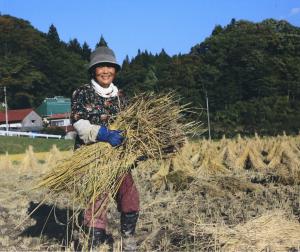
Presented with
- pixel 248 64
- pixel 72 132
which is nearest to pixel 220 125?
pixel 248 64

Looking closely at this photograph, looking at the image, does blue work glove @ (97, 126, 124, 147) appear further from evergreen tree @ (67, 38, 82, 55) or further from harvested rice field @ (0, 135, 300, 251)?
evergreen tree @ (67, 38, 82, 55)

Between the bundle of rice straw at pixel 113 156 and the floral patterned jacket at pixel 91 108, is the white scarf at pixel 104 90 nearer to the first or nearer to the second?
the floral patterned jacket at pixel 91 108

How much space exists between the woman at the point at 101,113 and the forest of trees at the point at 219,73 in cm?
2595

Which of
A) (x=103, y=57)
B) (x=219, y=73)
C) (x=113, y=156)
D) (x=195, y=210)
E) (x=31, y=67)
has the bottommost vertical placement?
(x=195, y=210)

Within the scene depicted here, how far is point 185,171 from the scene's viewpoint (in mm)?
9148

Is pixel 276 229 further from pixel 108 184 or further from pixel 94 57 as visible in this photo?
pixel 94 57

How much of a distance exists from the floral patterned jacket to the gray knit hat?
0.62 ft

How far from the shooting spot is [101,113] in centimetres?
407

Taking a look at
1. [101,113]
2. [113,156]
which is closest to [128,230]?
[113,156]

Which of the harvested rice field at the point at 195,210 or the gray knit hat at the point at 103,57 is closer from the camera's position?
the harvested rice field at the point at 195,210

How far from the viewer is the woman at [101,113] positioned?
403 centimetres

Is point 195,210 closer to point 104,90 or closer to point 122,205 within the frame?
point 122,205

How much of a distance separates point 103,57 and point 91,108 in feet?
1.28

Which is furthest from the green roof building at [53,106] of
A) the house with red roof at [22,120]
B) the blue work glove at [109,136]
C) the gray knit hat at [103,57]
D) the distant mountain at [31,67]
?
the blue work glove at [109,136]
